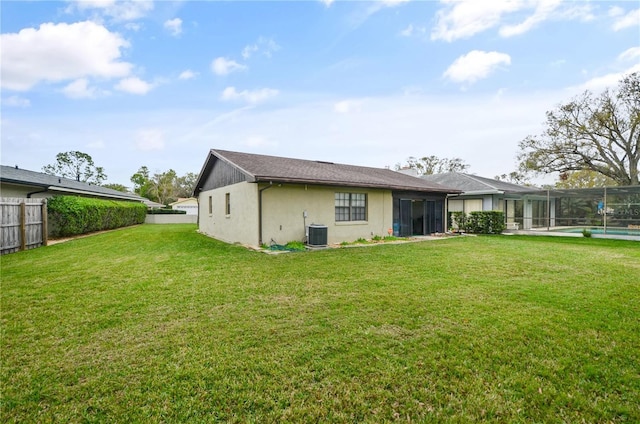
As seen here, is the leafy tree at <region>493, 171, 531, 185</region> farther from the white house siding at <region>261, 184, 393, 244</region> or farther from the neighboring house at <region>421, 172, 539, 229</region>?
the white house siding at <region>261, 184, 393, 244</region>

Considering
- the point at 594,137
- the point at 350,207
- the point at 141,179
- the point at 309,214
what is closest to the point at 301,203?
the point at 309,214

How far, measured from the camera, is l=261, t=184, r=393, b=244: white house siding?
1073 centimetres

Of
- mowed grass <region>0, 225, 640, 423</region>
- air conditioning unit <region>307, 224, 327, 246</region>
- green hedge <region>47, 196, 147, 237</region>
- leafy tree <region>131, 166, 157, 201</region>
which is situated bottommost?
A: mowed grass <region>0, 225, 640, 423</region>

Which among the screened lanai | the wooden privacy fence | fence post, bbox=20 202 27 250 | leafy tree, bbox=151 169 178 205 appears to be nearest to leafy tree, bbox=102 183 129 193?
leafy tree, bbox=151 169 178 205

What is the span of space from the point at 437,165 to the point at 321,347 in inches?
1762

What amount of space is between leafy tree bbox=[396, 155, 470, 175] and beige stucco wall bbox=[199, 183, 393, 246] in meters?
31.4

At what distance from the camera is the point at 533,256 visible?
8.60 metres

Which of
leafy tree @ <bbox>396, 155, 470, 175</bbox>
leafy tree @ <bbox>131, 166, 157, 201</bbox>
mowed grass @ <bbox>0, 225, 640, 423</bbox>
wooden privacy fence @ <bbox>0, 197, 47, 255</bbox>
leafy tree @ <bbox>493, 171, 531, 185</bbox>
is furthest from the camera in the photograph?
leafy tree @ <bbox>131, 166, 157, 201</bbox>

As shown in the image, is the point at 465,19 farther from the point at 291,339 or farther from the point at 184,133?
the point at 184,133

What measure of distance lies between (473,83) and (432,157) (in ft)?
98.2

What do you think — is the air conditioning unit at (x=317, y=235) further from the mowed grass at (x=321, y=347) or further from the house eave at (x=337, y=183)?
the mowed grass at (x=321, y=347)

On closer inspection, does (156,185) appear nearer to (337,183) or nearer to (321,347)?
(337,183)

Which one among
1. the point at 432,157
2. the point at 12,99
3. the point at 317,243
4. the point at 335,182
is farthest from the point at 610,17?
the point at 432,157

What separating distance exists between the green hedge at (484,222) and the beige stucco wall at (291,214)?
603cm
